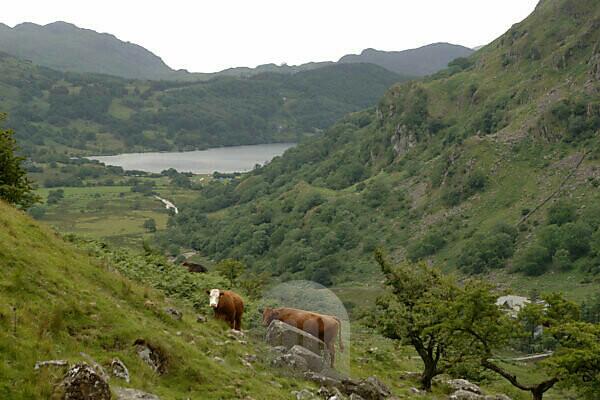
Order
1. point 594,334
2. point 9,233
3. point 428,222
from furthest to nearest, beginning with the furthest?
point 428,222
point 594,334
point 9,233

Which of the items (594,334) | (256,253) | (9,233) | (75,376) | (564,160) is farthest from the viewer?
(256,253)

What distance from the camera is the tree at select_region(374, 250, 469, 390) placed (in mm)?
26438

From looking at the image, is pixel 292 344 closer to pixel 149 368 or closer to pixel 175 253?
pixel 149 368

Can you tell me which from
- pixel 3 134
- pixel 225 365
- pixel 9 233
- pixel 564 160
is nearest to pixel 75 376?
pixel 225 365

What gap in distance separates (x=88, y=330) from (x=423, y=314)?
16690 mm

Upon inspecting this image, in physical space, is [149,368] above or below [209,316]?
above

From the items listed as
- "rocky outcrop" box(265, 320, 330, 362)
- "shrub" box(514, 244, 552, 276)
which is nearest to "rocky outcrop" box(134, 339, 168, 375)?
"rocky outcrop" box(265, 320, 330, 362)

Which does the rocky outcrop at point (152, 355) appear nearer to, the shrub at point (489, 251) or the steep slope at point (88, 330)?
the steep slope at point (88, 330)

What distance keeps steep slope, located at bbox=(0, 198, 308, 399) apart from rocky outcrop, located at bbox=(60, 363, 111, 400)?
0.34 metres

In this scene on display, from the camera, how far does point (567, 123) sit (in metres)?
135

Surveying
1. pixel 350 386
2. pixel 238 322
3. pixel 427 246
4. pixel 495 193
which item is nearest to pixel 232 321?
pixel 238 322

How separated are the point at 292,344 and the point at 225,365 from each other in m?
4.95

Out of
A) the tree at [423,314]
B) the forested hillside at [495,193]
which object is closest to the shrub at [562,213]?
the forested hillside at [495,193]

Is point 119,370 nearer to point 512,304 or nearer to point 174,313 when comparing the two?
point 174,313
